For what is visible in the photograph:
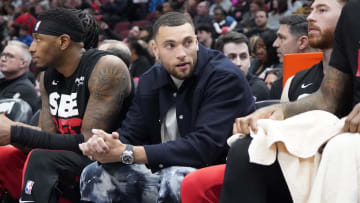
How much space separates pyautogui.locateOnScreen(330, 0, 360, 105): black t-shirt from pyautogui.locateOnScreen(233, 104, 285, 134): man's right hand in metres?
0.34

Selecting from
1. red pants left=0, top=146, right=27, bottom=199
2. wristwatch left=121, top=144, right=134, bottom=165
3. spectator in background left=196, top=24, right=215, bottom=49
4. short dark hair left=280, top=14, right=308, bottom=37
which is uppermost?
short dark hair left=280, top=14, right=308, bottom=37

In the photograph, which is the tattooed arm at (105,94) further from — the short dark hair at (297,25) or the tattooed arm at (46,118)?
the short dark hair at (297,25)

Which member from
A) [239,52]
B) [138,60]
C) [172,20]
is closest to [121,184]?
[172,20]

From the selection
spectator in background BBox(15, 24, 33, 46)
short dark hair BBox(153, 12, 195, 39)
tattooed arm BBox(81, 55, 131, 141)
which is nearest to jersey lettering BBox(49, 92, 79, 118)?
tattooed arm BBox(81, 55, 131, 141)

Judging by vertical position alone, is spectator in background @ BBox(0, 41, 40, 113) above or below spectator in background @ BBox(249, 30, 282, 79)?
above

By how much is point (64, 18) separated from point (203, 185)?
185 cm

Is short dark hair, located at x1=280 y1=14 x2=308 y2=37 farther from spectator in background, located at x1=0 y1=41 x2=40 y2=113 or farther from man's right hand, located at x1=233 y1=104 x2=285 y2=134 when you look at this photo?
man's right hand, located at x1=233 y1=104 x2=285 y2=134

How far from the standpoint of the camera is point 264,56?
6723mm

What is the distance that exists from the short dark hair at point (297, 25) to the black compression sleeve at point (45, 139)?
2.36m

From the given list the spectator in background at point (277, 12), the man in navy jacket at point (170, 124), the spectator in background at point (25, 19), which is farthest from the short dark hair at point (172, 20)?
the spectator in background at point (25, 19)

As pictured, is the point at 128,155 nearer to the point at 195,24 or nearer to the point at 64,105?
the point at 64,105

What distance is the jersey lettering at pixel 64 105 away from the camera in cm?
377

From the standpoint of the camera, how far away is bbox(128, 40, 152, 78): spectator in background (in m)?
8.62

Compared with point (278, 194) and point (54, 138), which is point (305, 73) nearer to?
point (278, 194)
